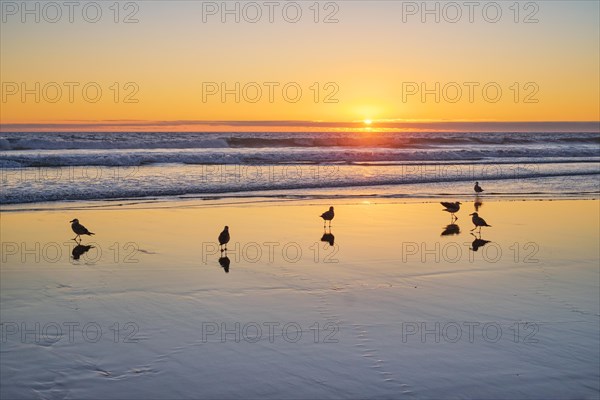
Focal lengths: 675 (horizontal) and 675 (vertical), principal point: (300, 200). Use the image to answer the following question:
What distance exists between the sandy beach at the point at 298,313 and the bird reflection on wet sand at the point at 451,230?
206 millimetres

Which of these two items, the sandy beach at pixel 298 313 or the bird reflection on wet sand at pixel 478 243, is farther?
the bird reflection on wet sand at pixel 478 243

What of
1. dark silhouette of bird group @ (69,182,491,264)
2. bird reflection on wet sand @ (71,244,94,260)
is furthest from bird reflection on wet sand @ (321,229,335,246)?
bird reflection on wet sand @ (71,244,94,260)

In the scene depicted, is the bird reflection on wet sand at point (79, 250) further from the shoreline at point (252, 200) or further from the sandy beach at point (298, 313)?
the shoreline at point (252, 200)

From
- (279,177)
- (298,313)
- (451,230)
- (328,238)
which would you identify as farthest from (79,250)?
(279,177)

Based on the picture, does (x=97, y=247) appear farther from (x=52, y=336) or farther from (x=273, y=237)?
(x=52, y=336)

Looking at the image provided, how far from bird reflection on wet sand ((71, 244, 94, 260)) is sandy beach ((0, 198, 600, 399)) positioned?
0.14 metres

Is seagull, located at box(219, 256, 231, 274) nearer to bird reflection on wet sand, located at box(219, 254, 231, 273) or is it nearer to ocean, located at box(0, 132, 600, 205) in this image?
bird reflection on wet sand, located at box(219, 254, 231, 273)

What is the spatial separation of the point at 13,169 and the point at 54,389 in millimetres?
22107

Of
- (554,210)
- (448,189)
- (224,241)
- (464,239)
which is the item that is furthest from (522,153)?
(224,241)

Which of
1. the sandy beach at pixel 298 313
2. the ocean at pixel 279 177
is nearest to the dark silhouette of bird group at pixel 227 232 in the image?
the sandy beach at pixel 298 313

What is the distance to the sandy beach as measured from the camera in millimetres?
5688

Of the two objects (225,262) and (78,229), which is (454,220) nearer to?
(225,262)

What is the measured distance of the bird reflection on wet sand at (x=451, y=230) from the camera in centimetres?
1306

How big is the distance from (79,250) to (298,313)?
194 inches
